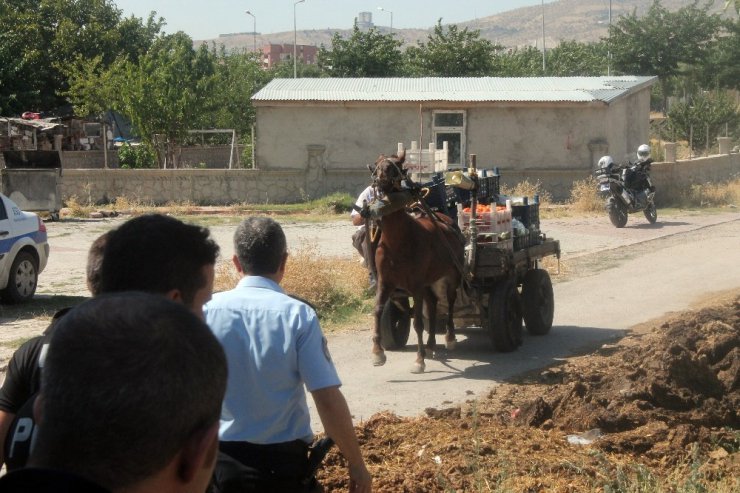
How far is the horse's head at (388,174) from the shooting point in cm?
986

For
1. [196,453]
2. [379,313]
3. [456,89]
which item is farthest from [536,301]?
[456,89]

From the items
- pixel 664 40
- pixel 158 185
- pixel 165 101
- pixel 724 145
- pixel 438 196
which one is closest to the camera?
pixel 438 196

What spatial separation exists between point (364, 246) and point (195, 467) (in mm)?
9384

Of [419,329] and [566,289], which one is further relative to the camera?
[566,289]

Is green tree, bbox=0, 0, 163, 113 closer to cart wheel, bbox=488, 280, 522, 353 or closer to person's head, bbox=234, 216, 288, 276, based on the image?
cart wheel, bbox=488, 280, 522, 353

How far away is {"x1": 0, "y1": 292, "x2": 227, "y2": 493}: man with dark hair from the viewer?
176 centimetres

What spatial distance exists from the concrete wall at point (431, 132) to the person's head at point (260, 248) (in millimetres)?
27775

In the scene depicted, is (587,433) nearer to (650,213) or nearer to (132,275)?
(132,275)

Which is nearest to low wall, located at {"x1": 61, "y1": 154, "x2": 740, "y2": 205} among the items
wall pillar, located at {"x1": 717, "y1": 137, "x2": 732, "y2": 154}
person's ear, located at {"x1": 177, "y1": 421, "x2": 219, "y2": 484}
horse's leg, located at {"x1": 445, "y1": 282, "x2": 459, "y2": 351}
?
wall pillar, located at {"x1": 717, "y1": 137, "x2": 732, "y2": 154}

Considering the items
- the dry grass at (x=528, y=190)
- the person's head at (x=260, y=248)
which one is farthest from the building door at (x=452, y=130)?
the person's head at (x=260, y=248)

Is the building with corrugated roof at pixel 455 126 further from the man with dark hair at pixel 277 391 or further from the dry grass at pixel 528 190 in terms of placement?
the man with dark hair at pixel 277 391

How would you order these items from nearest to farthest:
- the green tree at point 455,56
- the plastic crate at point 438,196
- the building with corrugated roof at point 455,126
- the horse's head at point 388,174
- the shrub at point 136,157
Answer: the horse's head at point 388,174
the plastic crate at point 438,196
the building with corrugated roof at point 455,126
the shrub at point 136,157
the green tree at point 455,56

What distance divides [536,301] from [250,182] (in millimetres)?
21158

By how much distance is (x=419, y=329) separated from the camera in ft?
34.2
